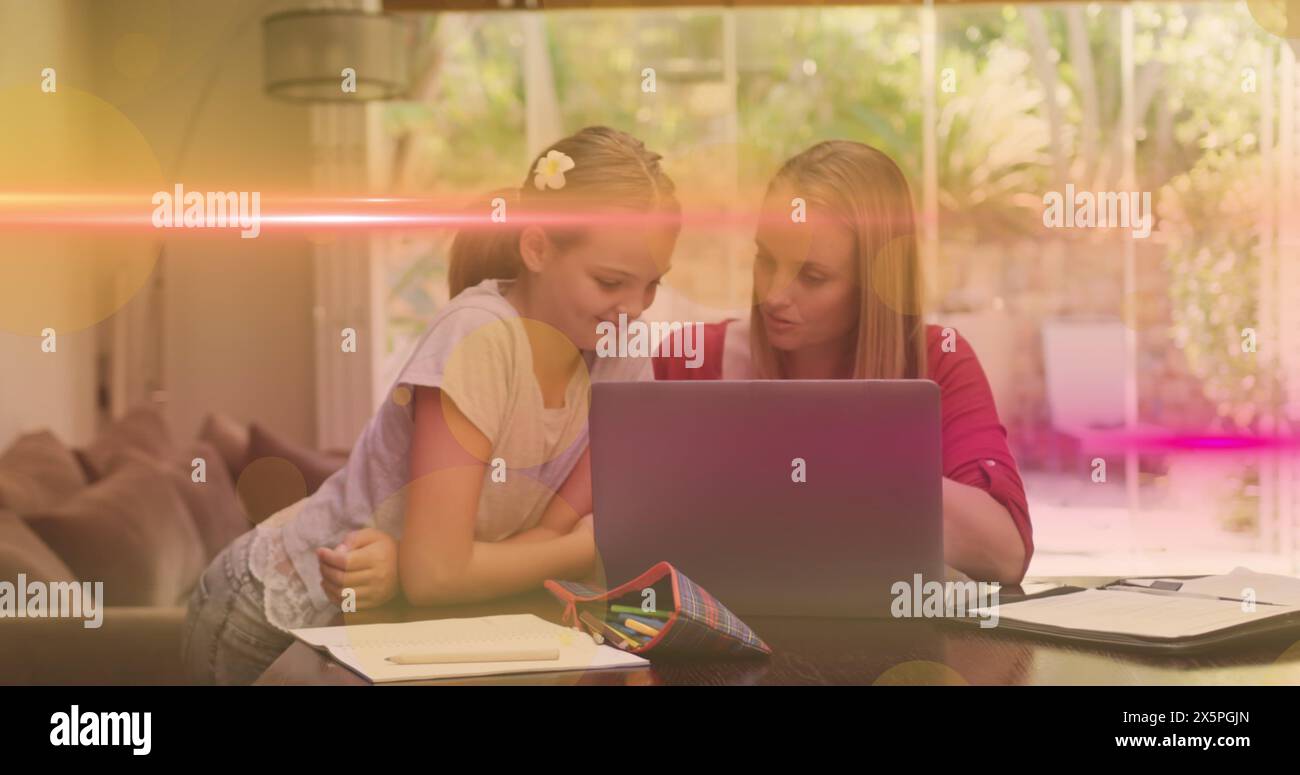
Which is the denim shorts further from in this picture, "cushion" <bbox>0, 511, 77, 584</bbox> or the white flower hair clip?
the white flower hair clip

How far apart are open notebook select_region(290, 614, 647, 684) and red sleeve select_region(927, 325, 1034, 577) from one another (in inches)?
28.9

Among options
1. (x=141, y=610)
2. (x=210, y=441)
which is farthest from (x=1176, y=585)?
(x=210, y=441)

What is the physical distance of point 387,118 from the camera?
538 cm

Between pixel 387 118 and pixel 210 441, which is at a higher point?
pixel 387 118

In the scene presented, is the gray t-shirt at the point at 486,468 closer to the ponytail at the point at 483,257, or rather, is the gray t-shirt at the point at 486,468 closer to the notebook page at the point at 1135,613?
the ponytail at the point at 483,257

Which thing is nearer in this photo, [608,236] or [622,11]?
[608,236]

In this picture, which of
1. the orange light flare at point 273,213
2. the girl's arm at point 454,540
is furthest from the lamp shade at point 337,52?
the girl's arm at point 454,540

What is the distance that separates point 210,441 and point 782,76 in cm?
284

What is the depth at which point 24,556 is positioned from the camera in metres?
2.02

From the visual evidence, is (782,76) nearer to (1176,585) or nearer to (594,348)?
(594,348)

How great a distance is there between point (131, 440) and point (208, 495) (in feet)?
2.79

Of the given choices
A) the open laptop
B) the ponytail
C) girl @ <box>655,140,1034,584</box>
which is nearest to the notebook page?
the open laptop

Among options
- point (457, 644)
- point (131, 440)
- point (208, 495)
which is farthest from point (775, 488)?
point (131, 440)

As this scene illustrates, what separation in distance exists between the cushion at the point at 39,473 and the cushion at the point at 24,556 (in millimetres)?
589
